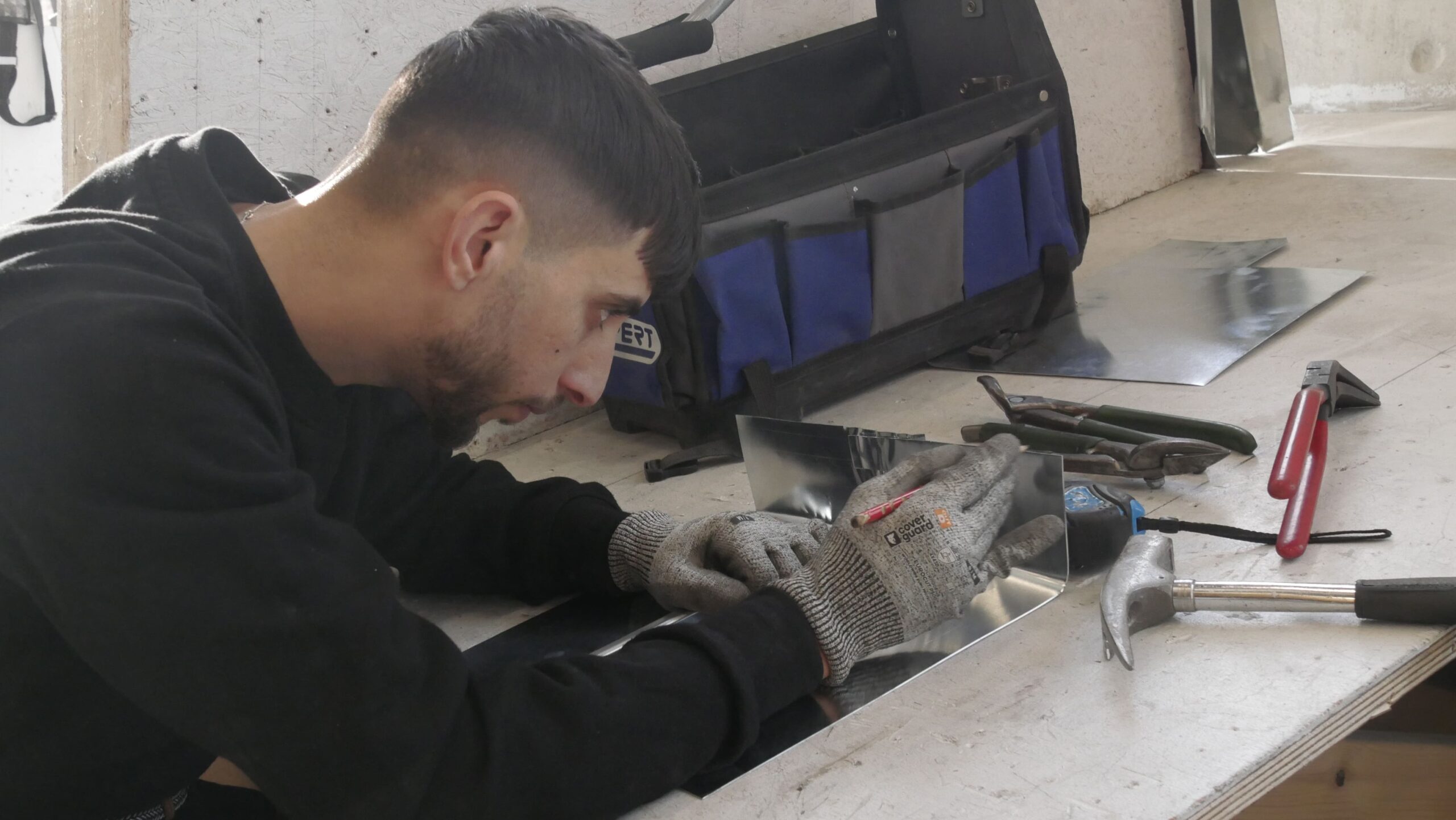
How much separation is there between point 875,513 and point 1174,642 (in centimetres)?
26

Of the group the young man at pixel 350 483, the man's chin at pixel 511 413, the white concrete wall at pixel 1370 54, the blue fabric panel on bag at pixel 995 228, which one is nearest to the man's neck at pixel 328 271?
the young man at pixel 350 483

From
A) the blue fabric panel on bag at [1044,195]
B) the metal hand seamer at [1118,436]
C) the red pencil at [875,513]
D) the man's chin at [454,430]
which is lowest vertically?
the metal hand seamer at [1118,436]

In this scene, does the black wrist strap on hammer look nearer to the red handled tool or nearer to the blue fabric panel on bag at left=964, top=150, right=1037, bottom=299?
the red handled tool

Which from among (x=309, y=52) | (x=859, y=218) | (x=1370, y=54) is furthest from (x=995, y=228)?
(x=1370, y=54)

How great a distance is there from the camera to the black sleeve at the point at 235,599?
2.19ft

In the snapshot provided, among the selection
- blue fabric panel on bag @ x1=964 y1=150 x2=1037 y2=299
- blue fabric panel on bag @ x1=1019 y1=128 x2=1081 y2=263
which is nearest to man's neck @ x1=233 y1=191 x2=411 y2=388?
blue fabric panel on bag @ x1=964 y1=150 x2=1037 y2=299

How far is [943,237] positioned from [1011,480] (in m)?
0.71

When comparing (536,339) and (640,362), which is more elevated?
(536,339)

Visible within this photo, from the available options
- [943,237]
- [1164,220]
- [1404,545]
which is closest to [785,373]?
[943,237]

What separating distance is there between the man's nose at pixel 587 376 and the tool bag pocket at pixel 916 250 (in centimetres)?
79

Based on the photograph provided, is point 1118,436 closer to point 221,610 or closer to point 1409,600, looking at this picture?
point 1409,600

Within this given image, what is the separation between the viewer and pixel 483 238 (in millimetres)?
834

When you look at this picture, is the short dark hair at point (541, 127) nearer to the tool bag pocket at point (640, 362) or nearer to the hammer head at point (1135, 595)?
the hammer head at point (1135, 595)

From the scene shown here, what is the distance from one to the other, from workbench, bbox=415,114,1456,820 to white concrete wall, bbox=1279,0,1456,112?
1.78 m
